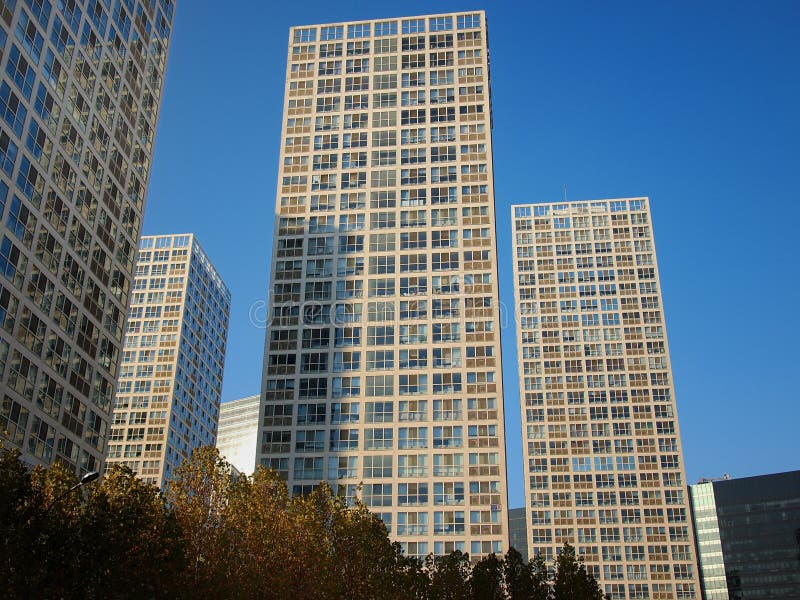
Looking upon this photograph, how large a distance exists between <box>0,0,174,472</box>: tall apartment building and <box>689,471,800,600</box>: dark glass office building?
483 ft

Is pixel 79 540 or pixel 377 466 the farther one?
pixel 377 466

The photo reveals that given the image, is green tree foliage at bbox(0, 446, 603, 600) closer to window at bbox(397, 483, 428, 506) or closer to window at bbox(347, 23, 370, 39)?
window at bbox(397, 483, 428, 506)

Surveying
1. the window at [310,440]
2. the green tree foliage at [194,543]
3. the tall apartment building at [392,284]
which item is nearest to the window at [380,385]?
the tall apartment building at [392,284]

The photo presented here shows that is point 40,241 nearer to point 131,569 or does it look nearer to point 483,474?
point 131,569

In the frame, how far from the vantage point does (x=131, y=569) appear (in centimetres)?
3616

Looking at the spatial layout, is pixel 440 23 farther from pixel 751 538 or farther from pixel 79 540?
pixel 751 538

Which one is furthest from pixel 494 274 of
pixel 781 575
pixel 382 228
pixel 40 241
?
pixel 781 575

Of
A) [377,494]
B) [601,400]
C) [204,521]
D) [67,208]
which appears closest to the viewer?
[204,521]

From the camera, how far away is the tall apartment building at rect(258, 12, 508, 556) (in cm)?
9550

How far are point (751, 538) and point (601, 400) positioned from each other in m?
63.9


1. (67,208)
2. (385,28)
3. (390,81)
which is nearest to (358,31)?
(385,28)

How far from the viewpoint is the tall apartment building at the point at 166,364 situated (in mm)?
143500

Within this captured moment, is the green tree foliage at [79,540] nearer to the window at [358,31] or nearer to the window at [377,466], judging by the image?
the window at [377,466]

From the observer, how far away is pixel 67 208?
71062mm
